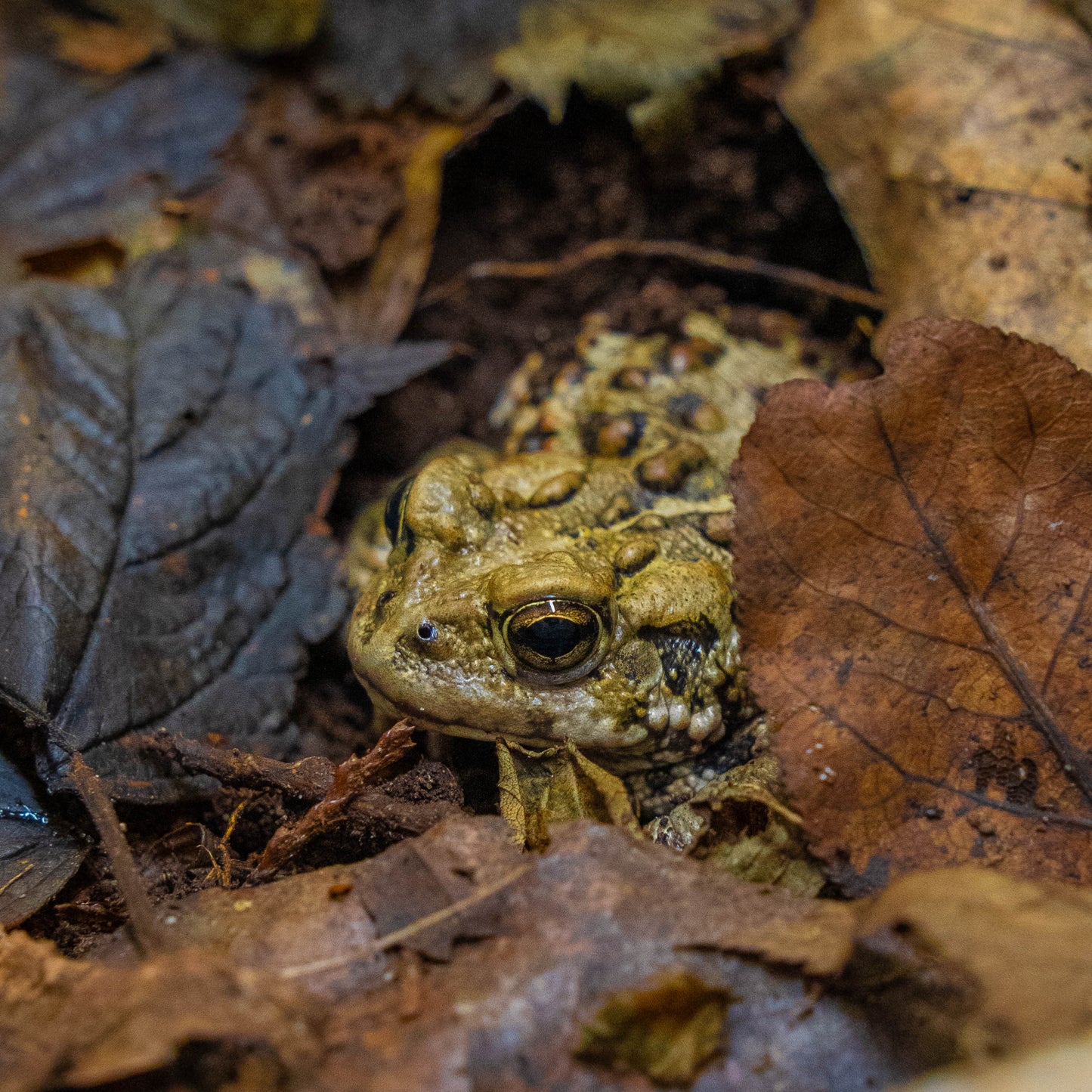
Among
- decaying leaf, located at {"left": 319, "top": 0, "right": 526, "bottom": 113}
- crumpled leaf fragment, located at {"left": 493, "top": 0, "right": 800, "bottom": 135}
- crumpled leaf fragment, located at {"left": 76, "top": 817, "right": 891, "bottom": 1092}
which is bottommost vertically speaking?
crumpled leaf fragment, located at {"left": 76, "top": 817, "right": 891, "bottom": 1092}

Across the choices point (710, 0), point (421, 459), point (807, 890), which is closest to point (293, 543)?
point (421, 459)

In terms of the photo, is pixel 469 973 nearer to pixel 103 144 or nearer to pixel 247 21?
pixel 103 144

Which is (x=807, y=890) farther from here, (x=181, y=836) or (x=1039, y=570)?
(x=181, y=836)

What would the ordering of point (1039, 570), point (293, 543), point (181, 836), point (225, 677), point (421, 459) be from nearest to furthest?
point (1039, 570) → point (181, 836) → point (225, 677) → point (293, 543) → point (421, 459)

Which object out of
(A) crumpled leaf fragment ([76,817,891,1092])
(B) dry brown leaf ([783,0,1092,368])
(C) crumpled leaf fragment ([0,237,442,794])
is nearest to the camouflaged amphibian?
(C) crumpled leaf fragment ([0,237,442,794])

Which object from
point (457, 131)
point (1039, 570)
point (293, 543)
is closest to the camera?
point (1039, 570)

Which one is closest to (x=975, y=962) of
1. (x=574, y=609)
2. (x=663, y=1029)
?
(x=663, y=1029)

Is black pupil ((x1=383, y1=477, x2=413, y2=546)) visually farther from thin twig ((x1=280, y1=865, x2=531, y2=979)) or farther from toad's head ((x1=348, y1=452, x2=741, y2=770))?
thin twig ((x1=280, y1=865, x2=531, y2=979))
